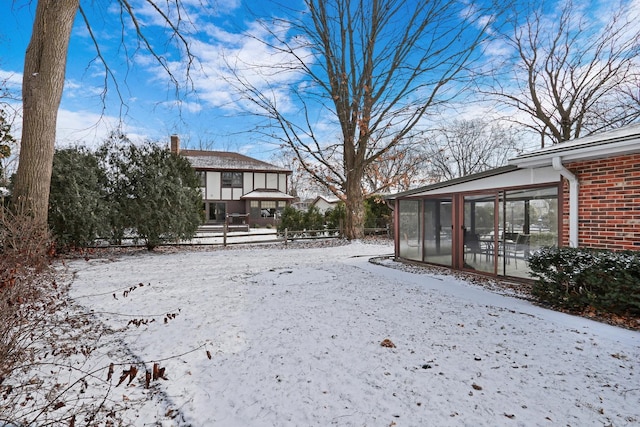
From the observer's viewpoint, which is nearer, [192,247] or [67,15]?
[67,15]

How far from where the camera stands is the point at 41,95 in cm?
643

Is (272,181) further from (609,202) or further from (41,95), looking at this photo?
(609,202)

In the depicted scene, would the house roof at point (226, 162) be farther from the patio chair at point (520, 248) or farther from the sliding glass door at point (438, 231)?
the patio chair at point (520, 248)

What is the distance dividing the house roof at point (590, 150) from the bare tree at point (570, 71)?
12.9 m

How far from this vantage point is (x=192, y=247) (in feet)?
41.7

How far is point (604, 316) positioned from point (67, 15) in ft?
36.5

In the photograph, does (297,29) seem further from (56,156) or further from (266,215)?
(266,215)

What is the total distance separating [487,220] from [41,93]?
1002 cm

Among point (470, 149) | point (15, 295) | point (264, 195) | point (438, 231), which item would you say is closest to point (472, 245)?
point (438, 231)

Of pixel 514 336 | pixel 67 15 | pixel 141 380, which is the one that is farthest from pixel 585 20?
pixel 141 380

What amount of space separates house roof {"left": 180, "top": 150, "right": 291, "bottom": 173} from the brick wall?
946 inches

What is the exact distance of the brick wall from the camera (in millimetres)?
5012

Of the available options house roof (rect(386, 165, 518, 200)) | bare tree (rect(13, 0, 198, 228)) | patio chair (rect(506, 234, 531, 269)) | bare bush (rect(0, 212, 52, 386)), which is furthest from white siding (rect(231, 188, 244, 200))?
patio chair (rect(506, 234, 531, 269))

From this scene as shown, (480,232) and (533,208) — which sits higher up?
(533,208)
